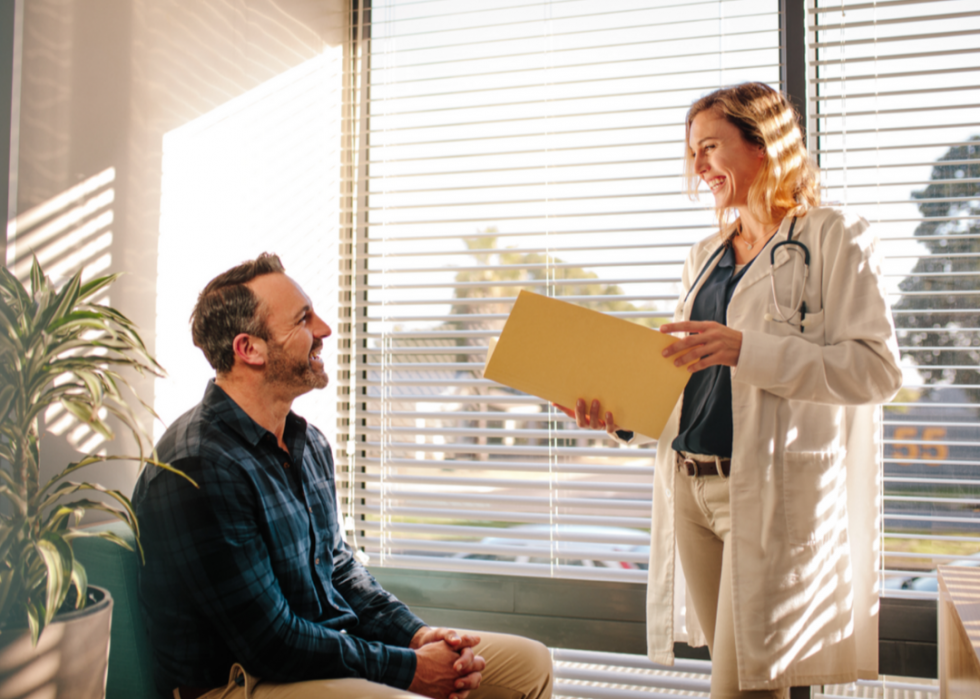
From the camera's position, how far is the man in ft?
4.66

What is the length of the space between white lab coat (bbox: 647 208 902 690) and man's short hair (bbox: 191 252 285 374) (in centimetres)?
114

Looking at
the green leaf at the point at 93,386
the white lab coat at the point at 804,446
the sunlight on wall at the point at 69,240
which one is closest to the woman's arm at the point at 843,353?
the white lab coat at the point at 804,446

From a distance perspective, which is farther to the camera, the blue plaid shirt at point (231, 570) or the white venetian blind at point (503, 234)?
the white venetian blind at point (503, 234)

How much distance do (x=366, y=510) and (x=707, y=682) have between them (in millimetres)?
1349

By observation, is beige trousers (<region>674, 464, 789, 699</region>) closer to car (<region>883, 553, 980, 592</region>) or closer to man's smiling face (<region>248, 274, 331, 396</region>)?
car (<region>883, 553, 980, 592</region>)

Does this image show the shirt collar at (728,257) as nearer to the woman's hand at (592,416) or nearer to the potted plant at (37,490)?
the woman's hand at (592,416)

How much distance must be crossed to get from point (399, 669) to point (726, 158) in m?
1.45

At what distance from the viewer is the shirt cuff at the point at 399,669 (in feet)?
5.14

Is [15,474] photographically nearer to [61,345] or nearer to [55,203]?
[61,345]

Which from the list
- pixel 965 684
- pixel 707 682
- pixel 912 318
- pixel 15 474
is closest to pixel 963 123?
pixel 912 318

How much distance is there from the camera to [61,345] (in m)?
1.14

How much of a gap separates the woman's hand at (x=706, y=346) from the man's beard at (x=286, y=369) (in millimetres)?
858

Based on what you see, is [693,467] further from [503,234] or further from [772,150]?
[503,234]

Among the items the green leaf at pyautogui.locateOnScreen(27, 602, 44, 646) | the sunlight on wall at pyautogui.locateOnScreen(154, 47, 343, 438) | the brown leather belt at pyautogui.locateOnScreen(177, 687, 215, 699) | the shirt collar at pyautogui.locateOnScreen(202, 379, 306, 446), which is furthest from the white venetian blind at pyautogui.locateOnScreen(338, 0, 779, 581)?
the green leaf at pyautogui.locateOnScreen(27, 602, 44, 646)
